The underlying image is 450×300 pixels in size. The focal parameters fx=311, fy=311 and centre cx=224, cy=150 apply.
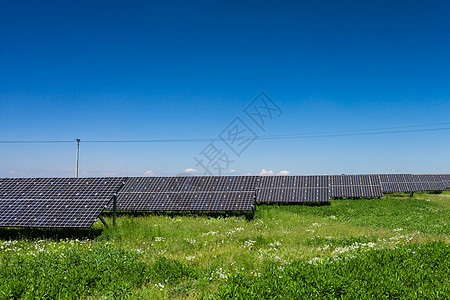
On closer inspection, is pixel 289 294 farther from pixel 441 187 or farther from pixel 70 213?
pixel 441 187

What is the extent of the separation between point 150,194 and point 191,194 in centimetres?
351

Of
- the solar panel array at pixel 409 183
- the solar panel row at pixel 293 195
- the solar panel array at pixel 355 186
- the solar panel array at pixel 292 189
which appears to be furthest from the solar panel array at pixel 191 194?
the solar panel array at pixel 409 183

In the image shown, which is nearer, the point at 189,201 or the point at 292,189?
the point at 189,201

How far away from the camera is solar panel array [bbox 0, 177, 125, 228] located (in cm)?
1494

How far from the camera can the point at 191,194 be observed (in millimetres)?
23484

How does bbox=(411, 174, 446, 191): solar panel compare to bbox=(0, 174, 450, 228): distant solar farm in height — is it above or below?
below

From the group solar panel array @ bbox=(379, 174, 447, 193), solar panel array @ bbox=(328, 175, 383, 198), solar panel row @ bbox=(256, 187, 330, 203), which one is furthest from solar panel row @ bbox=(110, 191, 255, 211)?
solar panel array @ bbox=(379, 174, 447, 193)

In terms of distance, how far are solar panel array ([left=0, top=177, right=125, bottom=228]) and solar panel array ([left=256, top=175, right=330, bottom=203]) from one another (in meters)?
17.0

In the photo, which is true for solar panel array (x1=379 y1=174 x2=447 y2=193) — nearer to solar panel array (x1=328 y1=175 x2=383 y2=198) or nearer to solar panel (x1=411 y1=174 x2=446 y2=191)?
solar panel (x1=411 y1=174 x2=446 y2=191)

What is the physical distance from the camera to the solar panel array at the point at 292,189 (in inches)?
1182

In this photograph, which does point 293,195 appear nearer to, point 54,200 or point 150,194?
point 150,194

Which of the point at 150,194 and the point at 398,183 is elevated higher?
the point at 150,194

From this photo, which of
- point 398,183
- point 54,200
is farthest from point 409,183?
point 54,200

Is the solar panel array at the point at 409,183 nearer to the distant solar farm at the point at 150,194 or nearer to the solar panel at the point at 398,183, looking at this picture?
the solar panel at the point at 398,183
